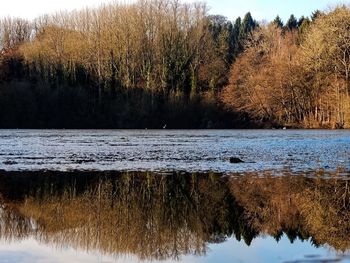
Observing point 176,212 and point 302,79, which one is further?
point 302,79

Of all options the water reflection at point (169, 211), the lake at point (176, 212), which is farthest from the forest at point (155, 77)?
the water reflection at point (169, 211)

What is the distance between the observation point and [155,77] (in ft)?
294

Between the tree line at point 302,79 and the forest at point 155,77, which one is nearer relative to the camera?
the tree line at point 302,79

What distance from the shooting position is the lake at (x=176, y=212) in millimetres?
10594

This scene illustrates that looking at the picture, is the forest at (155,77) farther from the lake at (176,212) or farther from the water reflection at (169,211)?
the water reflection at (169,211)

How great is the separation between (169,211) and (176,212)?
237 millimetres

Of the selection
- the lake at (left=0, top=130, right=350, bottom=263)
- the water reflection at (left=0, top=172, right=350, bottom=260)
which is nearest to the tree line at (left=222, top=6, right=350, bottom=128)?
the lake at (left=0, top=130, right=350, bottom=263)

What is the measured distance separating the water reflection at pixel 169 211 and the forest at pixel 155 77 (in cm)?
6390

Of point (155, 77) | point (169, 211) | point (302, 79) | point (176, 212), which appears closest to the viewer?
point (176, 212)

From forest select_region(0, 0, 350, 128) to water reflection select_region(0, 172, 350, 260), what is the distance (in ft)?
210

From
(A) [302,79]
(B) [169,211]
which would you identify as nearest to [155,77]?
(A) [302,79]

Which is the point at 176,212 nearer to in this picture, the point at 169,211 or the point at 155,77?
the point at 169,211

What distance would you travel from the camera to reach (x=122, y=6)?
9256 centimetres

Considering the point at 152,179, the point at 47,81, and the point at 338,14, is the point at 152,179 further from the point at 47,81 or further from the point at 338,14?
the point at 47,81
